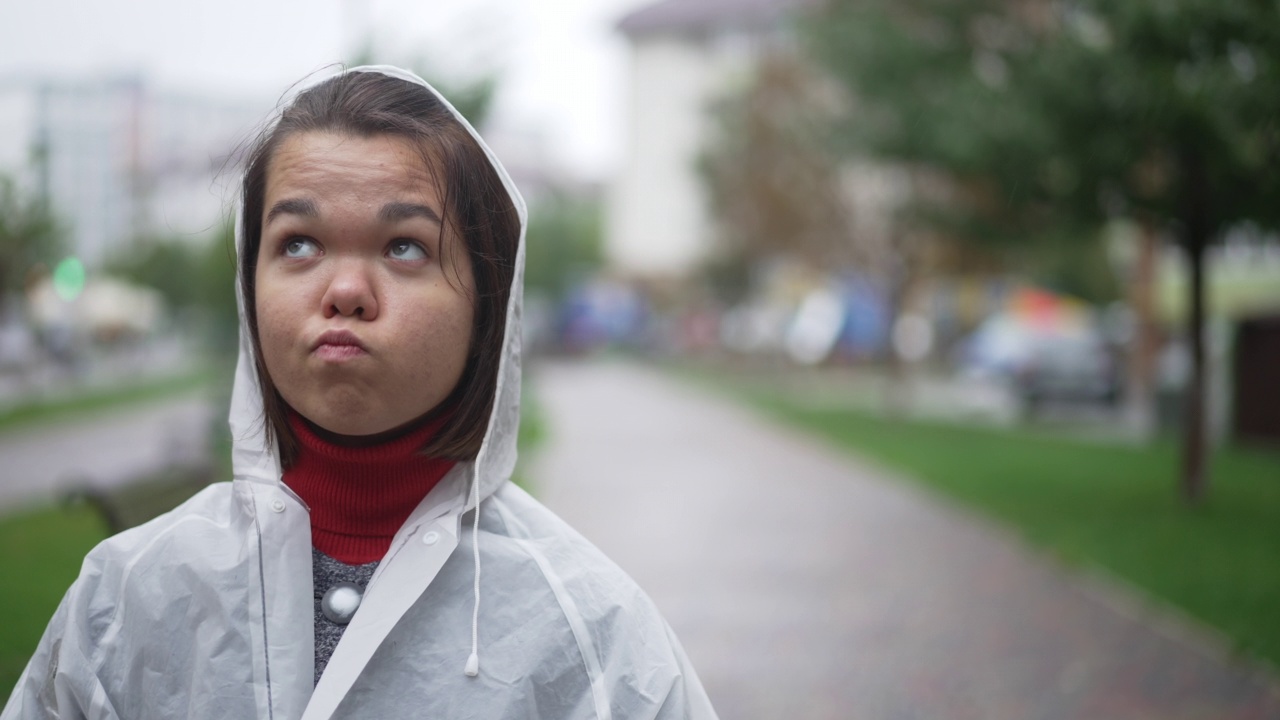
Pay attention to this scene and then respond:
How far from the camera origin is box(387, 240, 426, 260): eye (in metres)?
1.65

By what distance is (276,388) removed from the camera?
1.74m

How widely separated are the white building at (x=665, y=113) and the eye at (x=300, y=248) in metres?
68.7

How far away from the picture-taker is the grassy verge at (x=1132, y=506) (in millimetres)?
7590

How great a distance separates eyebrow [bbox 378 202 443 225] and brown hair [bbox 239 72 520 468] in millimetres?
31

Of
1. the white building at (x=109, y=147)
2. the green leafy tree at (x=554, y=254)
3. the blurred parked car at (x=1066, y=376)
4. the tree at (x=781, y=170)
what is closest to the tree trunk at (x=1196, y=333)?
the white building at (x=109, y=147)

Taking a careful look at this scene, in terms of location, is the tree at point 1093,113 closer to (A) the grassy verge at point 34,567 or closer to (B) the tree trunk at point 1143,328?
(A) the grassy verge at point 34,567

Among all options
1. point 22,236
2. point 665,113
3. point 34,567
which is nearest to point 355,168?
point 34,567

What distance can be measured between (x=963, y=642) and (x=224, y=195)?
216 inches

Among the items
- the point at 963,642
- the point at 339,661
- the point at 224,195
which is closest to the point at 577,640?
the point at 339,661

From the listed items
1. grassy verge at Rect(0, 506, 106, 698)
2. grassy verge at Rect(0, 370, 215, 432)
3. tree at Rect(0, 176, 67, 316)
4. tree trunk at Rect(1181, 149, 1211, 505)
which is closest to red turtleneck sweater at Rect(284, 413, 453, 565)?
grassy verge at Rect(0, 506, 106, 698)

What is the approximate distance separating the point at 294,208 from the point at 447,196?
0.18m

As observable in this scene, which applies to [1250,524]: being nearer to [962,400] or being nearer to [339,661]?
[339,661]

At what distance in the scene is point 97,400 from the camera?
2598 centimetres

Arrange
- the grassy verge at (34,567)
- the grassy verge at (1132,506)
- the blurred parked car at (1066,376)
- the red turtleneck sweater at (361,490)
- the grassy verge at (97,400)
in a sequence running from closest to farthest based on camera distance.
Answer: the red turtleneck sweater at (361,490), the grassy verge at (34,567), the grassy verge at (1132,506), the grassy verge at (97,400), the blurred parked car at (1066,376)
